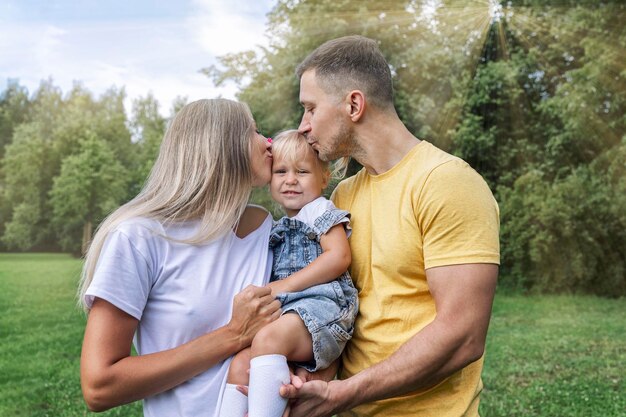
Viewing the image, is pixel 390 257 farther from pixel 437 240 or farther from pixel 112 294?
pixel 112 294

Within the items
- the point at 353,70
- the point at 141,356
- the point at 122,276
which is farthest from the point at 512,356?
the point at 122,276

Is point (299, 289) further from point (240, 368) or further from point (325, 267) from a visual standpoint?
point (240, 368)

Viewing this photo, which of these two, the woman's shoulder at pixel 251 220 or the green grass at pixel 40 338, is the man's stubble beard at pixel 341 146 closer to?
the woman's shoulder at pixel 251 220

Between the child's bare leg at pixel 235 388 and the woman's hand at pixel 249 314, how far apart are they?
0.12ft

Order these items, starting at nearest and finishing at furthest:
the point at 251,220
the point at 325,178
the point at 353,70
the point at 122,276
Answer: the point at 122,276 < the point at 251,220 < the point at 353,70 < the point at 325,178

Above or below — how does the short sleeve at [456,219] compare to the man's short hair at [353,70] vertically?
below

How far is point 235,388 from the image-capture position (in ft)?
5.68

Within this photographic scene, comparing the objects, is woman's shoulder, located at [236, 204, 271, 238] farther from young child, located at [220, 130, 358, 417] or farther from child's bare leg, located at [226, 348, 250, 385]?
child's bare leg, located at [226, 348, 250, 385]

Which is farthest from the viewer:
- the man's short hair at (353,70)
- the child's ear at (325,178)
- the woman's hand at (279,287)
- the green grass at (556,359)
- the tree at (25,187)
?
the tree at (25,187)

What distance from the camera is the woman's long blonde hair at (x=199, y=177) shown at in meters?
1.81

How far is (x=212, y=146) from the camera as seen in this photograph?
187 cm

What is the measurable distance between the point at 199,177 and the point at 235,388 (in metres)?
0.59

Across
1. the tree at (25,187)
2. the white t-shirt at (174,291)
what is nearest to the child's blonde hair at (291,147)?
the white t-shirt at (174,291)

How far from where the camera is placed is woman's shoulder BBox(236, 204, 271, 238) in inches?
77.0
